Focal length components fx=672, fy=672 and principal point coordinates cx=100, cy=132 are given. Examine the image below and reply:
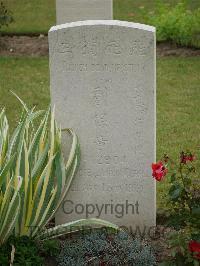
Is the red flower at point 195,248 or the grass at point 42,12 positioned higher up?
the grass at point 42,12

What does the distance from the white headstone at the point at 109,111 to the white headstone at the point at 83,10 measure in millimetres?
4929

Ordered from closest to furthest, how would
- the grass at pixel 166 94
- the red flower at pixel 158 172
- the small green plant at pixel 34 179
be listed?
the red flower at pixel 158 172
the small green plant at pixel 34 179
the grass at pixel 166 94

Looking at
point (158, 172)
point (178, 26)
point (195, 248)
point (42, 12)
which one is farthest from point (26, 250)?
point (42, 12)

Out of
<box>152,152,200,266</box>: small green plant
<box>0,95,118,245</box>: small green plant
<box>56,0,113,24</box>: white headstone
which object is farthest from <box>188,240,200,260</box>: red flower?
<box>56,0,113,24</box>: white headstone

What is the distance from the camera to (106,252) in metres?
4.39

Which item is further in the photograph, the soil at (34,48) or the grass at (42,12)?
the grass at (42,12)

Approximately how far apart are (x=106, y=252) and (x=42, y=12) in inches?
367

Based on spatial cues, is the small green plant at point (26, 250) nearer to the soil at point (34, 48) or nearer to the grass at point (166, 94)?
the grass at point (166, 94)

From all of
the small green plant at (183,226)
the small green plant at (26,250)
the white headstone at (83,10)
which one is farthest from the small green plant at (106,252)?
the white headstone at (83,10)

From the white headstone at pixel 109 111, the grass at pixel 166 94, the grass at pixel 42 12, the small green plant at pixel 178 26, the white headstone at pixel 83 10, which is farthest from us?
the grass at pixel 42 12

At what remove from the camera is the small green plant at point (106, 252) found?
4301 millimetres

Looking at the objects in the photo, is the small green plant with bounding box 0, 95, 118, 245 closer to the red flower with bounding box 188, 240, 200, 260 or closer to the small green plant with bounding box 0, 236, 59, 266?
the small green plant with bounding box 0, 236, 59, 266

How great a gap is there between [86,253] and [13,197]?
2.24 feet

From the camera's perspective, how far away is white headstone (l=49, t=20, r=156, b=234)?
430 centimetres
